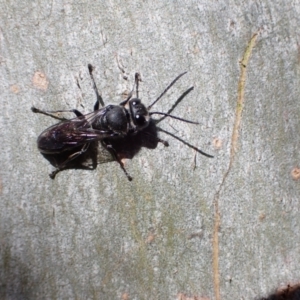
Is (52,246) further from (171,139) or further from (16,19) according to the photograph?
(16,19)

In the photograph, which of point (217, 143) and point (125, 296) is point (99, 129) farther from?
point (125, 296)

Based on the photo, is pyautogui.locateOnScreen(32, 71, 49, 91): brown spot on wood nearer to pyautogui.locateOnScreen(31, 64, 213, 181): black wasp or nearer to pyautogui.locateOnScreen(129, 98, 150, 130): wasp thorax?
pyautogui.locateOnScreen(31, 64, 213, 181): black wasp

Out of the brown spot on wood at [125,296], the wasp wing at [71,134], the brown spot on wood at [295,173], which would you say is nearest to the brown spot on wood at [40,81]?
the wasp wing at [71,134]

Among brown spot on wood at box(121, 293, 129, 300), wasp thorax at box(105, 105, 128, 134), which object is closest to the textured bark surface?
brown spot on wood at box(121, 293, 129, 300)

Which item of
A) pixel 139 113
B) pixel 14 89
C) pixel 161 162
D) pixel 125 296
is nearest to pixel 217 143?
pixel 161 162

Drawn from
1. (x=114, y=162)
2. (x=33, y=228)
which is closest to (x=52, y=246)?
(x=33, y=228)

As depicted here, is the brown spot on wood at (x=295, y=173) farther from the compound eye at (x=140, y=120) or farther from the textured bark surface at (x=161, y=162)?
the compound eye at (x=140, y=120)
